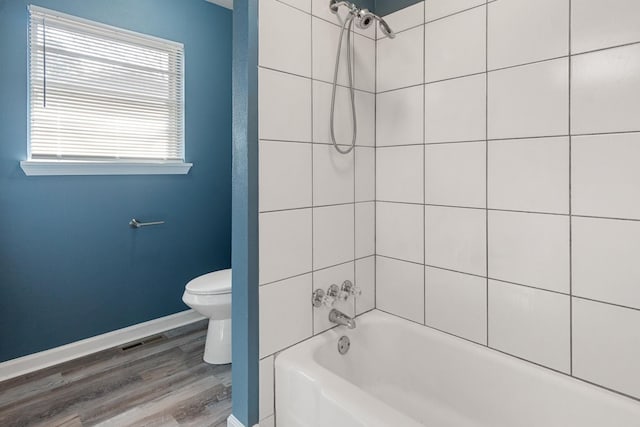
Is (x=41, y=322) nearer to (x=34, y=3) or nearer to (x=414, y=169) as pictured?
(x=34, y=3)

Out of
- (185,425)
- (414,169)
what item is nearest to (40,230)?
(185,425)

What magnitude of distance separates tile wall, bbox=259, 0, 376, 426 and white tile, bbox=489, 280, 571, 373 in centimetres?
65

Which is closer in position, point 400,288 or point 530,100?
point 530,100

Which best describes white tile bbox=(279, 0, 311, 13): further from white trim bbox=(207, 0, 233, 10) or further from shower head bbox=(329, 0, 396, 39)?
white trim bbox=(207, 0, 233, 10)

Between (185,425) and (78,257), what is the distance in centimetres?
132

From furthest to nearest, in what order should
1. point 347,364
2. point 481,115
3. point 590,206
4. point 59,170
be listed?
point 59,170
point 347,364
point 481,115
point 590,206

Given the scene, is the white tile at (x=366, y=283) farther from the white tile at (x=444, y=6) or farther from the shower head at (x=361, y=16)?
the white tile at (x=444, y=6)

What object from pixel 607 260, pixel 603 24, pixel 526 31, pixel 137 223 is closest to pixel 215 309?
pixel 137 223

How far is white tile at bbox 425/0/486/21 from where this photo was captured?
1.45 m

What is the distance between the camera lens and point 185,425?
166 cm

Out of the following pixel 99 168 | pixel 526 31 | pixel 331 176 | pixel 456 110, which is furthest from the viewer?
pixel 99 168

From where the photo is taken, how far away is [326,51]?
1.56 meters

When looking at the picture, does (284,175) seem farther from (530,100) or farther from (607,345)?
(607,345)

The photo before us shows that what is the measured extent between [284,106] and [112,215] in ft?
5.42
